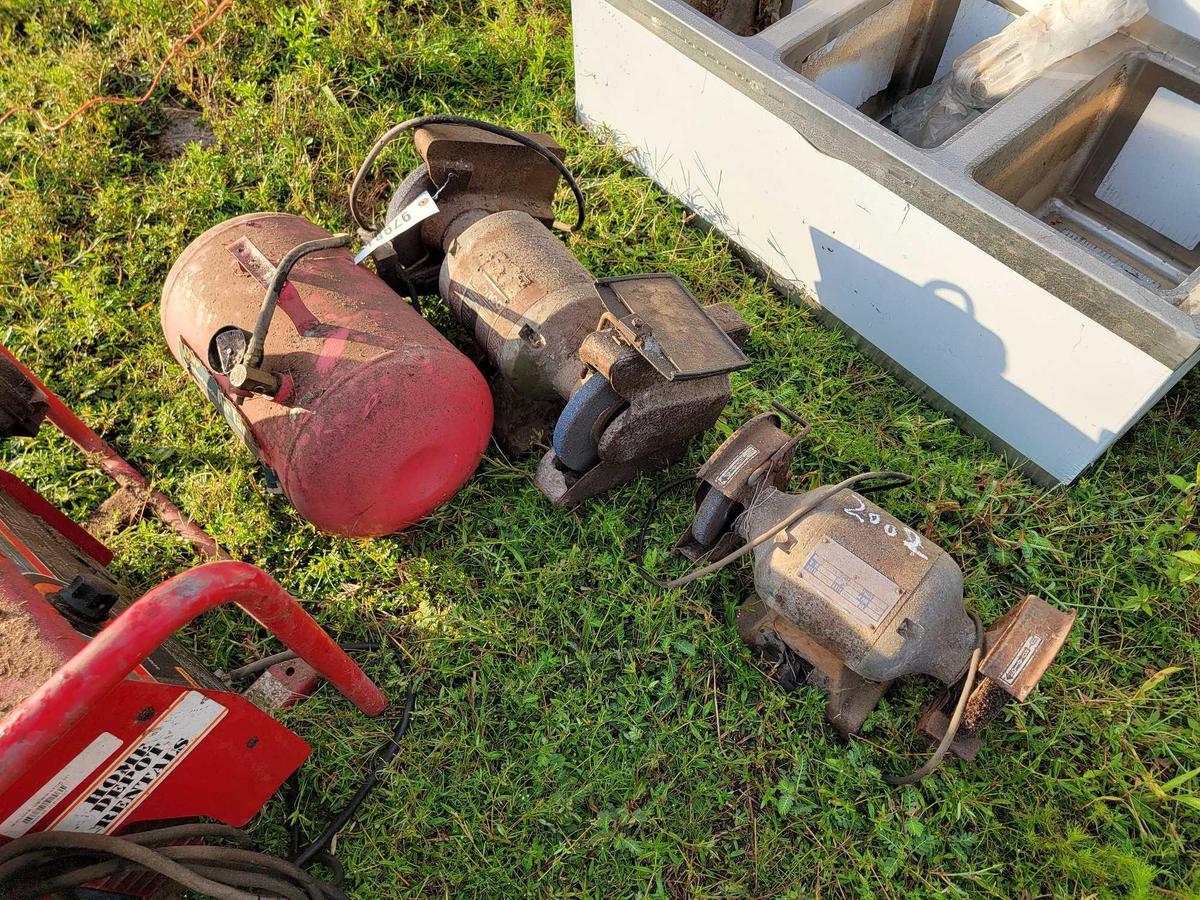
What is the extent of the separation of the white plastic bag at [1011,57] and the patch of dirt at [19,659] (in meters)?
3.26

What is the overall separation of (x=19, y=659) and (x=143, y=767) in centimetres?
33

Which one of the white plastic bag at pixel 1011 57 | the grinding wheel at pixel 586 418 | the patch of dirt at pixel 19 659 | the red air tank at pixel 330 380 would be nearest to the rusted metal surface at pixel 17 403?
the red air tank at pixel 330 380

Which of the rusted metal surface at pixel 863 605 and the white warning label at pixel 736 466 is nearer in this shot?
the rusted metal surface at pixel 863 605

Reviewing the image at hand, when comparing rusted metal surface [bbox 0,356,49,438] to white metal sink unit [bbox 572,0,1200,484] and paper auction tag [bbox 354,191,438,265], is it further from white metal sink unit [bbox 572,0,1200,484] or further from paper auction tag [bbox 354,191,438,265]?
white metal sink unit [bbox 572,0,1200,484]

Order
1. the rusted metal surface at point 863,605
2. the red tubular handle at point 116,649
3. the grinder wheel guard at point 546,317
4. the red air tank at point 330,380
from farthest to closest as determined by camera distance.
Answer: the grinder wheel guard at point 546,317, the red air tank at point 330,380, the rusted metal surface at point 863,605, the red tubular handle at point 116,649

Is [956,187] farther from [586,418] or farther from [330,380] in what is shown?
[330,380]

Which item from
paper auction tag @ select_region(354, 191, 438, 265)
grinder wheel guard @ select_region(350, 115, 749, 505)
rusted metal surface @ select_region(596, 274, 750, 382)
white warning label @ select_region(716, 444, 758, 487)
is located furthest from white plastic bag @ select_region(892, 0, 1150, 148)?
paper auction tag @ select_region(354, 191, 438, 265)

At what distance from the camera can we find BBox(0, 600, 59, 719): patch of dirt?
4.82 feet

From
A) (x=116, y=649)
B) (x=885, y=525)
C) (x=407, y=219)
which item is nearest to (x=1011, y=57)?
(x=885, y=525)

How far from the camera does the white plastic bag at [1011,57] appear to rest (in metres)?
2.64

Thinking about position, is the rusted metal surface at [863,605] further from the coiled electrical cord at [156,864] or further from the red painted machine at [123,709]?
the coiled electrical cord at [156,864]

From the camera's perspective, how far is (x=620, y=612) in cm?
255

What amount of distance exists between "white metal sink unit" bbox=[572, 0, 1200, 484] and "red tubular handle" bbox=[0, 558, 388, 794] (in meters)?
2.18

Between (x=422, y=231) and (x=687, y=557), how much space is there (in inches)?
58.4
